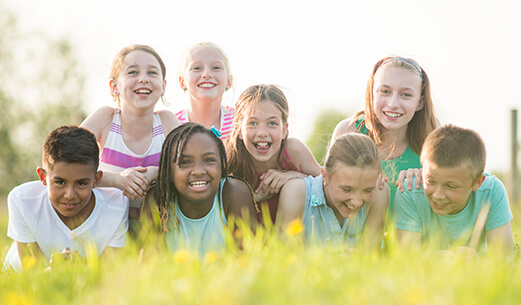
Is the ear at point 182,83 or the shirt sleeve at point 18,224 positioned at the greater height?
the ear at point 182,83

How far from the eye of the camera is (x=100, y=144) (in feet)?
16.0

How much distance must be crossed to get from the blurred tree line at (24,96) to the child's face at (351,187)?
1537cm

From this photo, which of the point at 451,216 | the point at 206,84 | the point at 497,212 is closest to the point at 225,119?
the point at 206,84

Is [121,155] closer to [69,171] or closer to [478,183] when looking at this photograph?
[69,171]

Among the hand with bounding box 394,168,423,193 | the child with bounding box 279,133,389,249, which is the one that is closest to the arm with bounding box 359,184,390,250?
the child with bounding box 279,133,389,249

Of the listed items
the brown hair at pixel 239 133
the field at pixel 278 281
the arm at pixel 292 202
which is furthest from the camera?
the brown hair at pixel 239 133

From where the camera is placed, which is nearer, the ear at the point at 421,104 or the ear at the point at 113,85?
the ear at the point at 421,104

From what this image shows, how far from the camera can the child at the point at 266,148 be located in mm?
4633

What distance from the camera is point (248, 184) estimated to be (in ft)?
14.3

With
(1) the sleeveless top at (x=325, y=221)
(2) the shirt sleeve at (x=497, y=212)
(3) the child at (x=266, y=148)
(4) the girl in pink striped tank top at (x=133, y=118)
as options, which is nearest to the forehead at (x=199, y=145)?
(3) the child at (x=266, y=148)

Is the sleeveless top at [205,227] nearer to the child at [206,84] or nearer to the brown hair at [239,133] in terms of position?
the brown hair at [239,133]

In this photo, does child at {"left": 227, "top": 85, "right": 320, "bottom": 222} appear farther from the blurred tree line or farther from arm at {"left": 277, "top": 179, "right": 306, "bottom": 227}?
the blurred tree line

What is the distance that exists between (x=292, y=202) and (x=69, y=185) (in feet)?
5.61

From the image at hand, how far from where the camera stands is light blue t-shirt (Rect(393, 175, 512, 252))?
4156 mm
